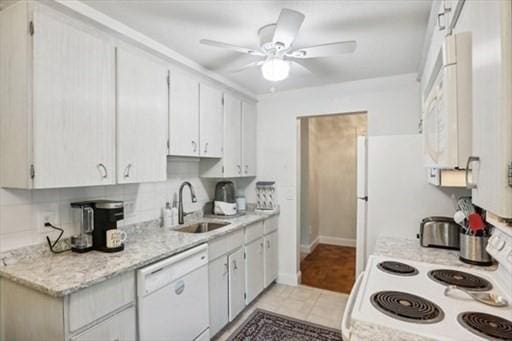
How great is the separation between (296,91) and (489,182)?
2824 millimetres

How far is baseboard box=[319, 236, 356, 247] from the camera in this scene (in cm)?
496

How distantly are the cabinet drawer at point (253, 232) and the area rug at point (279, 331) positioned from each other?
0.72 m

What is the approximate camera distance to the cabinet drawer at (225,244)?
2.17 meters

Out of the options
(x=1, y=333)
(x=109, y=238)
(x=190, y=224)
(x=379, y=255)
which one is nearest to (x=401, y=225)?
(x=379, y=255)

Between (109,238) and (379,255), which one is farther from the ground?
(109,238)

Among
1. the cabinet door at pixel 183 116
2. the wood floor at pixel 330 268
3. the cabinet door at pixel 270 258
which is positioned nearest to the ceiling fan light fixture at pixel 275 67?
the cabinet door at pixel 183 116

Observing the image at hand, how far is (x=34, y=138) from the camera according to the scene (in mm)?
1365

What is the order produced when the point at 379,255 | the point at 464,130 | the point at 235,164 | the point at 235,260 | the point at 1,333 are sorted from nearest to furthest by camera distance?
1. the point at 464,130
2. the point at 1,333
3. the point at 379,255
4. the point at 235,260
5. the point at 235,164

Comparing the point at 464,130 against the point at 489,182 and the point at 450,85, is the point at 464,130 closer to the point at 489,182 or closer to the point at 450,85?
the point at 450,85

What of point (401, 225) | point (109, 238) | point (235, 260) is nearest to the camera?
point (109, 238)

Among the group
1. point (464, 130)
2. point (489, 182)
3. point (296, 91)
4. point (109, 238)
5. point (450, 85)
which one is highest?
point (296, 91)

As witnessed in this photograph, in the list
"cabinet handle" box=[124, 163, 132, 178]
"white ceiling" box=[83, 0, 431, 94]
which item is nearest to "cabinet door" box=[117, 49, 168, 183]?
"cabinet handle" box=[124, 163, 132, 178]

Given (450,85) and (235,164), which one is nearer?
(450,85)

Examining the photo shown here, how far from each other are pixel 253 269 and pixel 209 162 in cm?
121
